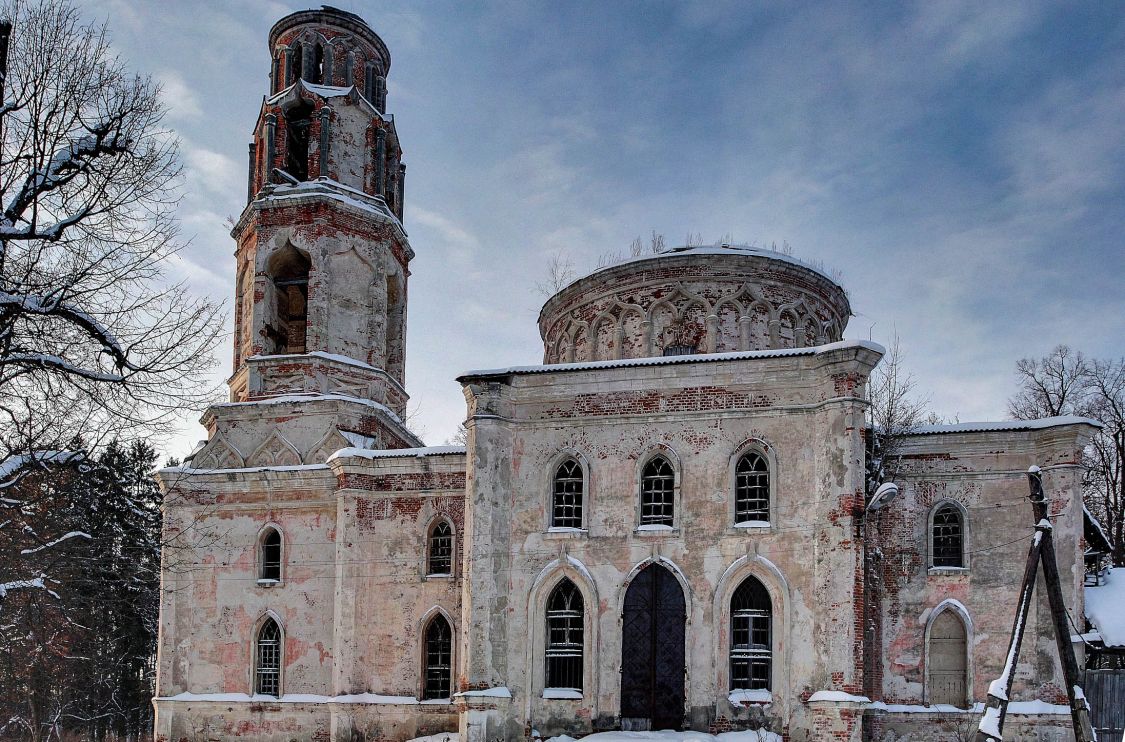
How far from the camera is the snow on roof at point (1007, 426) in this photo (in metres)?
17.7

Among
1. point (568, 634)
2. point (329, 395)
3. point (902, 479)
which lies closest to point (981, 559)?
point (902, 479)

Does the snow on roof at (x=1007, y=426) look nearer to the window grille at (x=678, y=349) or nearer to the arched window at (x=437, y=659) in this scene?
the window grille at (x=678, y=349)

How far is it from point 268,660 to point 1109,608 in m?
15.0

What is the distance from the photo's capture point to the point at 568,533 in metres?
17.9

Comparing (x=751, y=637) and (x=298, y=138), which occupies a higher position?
(x=298, y=138)

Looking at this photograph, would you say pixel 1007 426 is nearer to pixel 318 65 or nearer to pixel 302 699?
pixel 302 699

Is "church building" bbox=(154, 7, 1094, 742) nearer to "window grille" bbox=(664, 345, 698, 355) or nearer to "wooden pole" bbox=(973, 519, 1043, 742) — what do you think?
"window grille" bbox=(664, 345, 698, 355)

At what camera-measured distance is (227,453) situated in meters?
22.0

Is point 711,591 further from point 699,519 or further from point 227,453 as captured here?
point 227,453

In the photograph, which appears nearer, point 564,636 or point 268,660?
point 564,636

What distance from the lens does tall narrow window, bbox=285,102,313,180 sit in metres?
23.1

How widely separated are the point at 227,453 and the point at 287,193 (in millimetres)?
5421

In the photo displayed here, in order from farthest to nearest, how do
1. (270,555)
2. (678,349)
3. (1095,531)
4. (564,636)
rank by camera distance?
(1095,531) < (270,555) < (678,349) < (564,636)

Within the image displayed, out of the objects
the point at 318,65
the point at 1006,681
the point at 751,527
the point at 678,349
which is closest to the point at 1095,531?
the point at 1006,681
